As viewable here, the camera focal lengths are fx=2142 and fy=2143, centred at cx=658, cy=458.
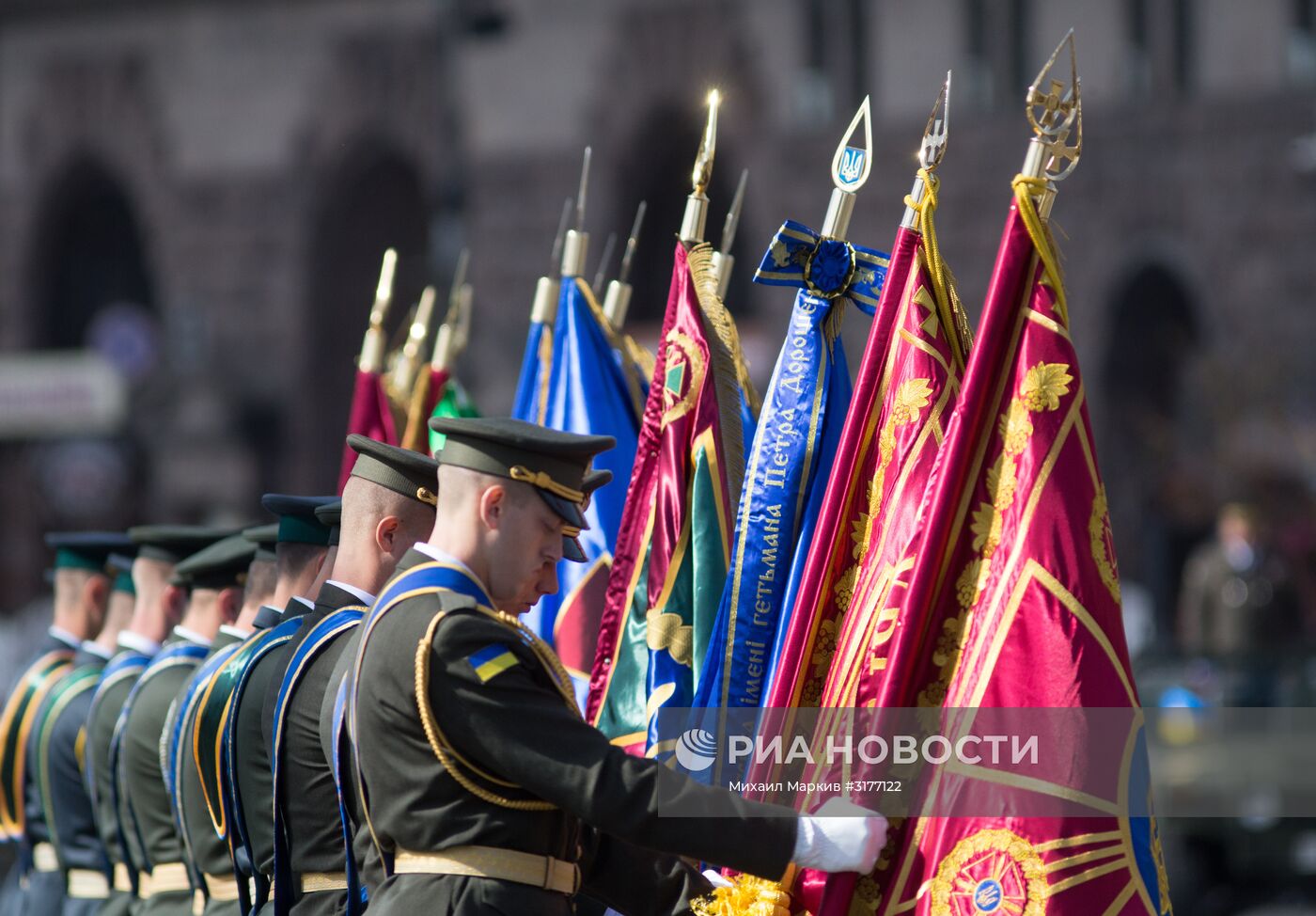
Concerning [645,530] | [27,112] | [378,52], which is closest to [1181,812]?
[645,530]

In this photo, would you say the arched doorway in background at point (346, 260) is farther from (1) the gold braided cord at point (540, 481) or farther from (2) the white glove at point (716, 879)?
(1) the gold braided cord at point (540, 481)

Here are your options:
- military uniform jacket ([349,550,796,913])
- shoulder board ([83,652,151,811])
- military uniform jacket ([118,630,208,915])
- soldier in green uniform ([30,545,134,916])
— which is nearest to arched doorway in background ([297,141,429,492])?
soldier in green uniform ([30,545,134,916])

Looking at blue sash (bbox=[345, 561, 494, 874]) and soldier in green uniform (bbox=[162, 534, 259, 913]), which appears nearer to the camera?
blue sash (bbox=[345, 561, 494, 874])

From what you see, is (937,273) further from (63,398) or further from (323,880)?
(63,398)

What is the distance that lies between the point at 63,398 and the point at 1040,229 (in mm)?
18235

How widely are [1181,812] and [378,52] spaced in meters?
13.7

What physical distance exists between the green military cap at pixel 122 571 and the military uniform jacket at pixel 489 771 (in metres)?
2.93

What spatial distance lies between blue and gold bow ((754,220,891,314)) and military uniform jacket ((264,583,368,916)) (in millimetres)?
1141

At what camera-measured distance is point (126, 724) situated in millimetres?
5348

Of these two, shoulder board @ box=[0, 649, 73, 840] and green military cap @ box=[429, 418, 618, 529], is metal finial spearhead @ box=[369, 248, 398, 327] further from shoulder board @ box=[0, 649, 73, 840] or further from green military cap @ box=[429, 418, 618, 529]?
green military cap @ box=[429, 418, 618, 529]

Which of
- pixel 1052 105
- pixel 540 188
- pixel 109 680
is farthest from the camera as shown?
pixel 540 188

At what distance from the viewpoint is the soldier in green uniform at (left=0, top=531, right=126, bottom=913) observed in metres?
6.34

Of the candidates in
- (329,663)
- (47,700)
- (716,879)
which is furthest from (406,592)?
(47,700)

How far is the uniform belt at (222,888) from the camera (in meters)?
4.94
